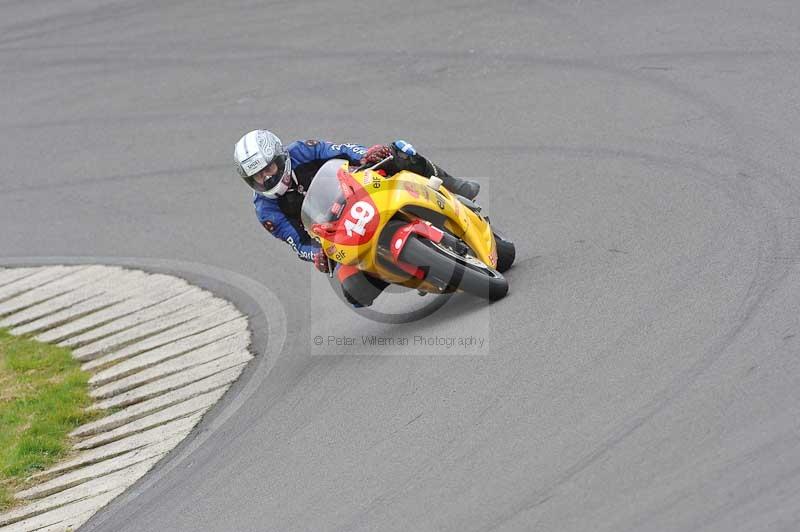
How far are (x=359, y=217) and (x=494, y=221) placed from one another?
251 cm

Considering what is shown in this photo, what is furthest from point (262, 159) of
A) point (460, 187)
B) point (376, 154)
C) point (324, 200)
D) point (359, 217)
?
point (460, 187)

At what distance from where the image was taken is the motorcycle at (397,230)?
7027mm

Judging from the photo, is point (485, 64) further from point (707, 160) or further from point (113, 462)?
point (113, 462)

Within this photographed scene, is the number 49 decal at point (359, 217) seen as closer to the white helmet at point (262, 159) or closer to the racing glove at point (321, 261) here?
the racing glove at point (321, 261)

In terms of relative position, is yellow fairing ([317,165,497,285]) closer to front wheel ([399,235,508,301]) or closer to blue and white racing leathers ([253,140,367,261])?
front wheel ([399,235,508,301])

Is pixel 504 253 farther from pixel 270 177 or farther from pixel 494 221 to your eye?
pixel 270 177

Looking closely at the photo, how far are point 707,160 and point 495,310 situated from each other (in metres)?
2.91

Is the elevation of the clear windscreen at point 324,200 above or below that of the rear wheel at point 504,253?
above

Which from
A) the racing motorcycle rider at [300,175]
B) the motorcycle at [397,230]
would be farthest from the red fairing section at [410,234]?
the racing motorcycle rider at [300,175]

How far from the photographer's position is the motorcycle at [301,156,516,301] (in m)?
7.03

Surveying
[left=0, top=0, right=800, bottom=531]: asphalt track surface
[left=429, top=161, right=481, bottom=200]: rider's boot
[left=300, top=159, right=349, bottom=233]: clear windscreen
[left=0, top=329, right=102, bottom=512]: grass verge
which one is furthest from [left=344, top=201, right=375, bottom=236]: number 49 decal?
[left=0, top=329, right=102, bottom=512]: grass verge

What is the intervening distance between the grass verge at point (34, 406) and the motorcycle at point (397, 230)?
7.95ft

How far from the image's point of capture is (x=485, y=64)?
12.4 meters

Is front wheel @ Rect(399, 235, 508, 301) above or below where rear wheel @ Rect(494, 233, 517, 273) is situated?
above
